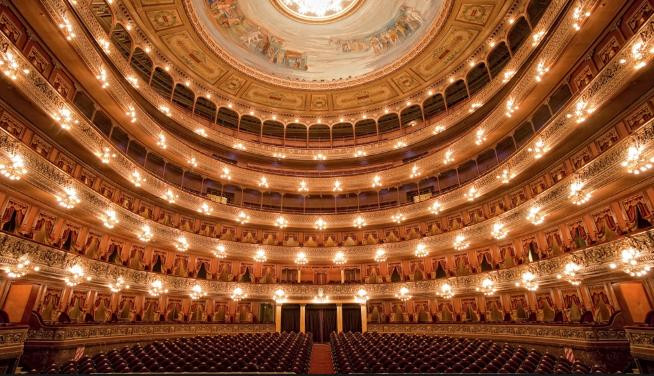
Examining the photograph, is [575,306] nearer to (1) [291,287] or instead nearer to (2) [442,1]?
(1) [291,287]

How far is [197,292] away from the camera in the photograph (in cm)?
2038

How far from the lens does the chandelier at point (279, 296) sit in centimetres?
2345

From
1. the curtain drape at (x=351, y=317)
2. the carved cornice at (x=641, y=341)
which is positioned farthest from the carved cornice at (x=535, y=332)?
the curtain drape at (x=351, y=317)

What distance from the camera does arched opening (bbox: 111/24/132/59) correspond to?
A: 2002cm

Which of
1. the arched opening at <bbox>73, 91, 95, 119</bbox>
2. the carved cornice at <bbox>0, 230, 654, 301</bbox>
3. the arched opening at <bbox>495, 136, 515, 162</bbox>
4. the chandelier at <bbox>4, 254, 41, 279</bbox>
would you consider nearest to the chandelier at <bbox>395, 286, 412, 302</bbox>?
the carved cornice at <bbox>0, 230, 654, 301</bbox>

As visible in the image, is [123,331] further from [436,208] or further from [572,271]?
[572,271]

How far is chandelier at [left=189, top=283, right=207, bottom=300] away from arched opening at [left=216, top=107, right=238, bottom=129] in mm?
14493

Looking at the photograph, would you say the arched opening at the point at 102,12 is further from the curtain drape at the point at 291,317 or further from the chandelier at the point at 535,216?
the chandelier at the point at 535,216

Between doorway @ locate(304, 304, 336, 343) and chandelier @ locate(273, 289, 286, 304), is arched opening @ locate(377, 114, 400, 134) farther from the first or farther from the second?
chandelier @ locate(273, 289, 286, 304)

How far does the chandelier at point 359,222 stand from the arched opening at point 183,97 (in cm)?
1653

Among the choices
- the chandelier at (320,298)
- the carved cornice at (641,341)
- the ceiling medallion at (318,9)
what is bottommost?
the carved cornice at (641,341)

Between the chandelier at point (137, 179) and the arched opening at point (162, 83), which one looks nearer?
the chandelier at point (137, 179)

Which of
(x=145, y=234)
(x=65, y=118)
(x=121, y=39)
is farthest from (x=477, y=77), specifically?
(x=65, y=118)

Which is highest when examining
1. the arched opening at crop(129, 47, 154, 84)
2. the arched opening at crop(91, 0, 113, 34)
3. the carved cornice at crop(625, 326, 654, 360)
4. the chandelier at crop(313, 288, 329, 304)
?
the arched opening at crop(129, 47, 154, 84)
